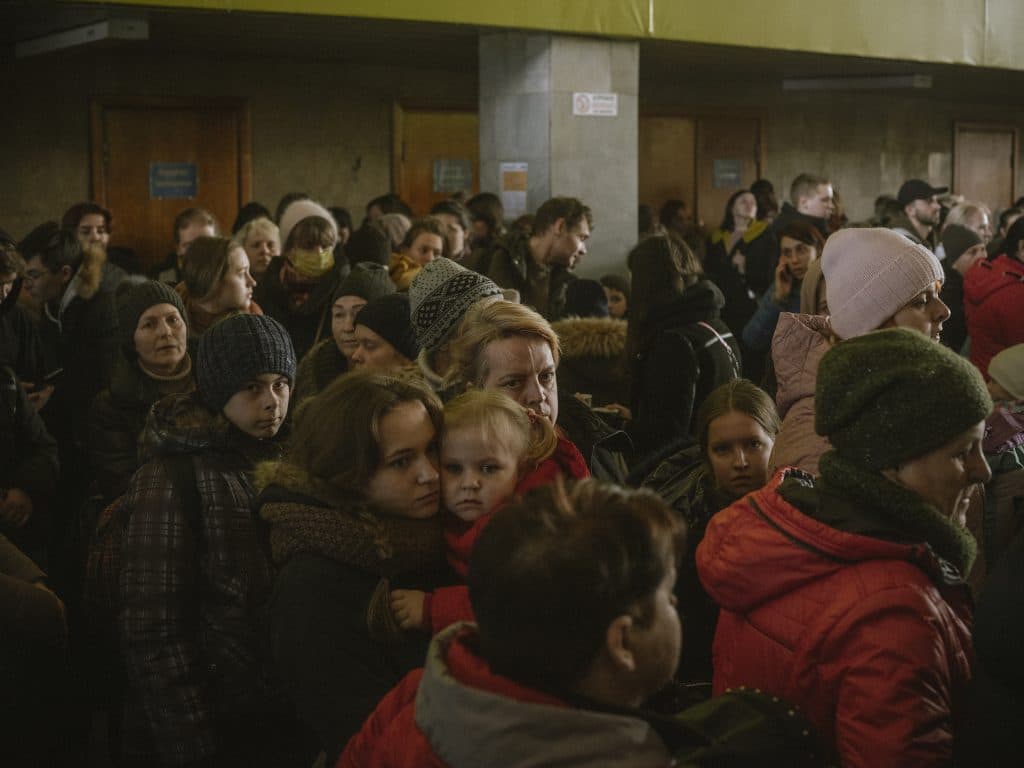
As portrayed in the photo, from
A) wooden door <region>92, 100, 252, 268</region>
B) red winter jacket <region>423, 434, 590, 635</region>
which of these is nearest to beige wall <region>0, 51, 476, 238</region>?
wooden door <region>92, 100, 252, 268</region>

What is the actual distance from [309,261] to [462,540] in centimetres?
394

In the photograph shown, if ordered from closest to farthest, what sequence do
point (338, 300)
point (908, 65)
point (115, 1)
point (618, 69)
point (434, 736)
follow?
point (434, 736) < point (338, 300) < point (115, 1) < point (618, 69) < point (908, 65)

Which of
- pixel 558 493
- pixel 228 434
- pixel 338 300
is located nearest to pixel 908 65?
pixel 338 300

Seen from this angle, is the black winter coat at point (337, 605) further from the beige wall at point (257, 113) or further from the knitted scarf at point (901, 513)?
the beige wall at point (257, 113)

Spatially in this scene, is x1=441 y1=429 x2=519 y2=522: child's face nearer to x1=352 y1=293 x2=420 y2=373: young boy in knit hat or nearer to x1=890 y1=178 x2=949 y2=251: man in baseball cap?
x1=352 y1=293 x2=420 y2=373: young boy in knit hat

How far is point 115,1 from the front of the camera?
716 centimetres

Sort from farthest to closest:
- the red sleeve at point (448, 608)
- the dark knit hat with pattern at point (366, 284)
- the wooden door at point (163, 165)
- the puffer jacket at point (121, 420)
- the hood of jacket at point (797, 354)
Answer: the wooden door at point (163, 165) → the dark knit hat with pattern at point (366, 284) → the puffer jacket at point (121, 420) → the hood of jacket at point (797, 354) → the red sleeve at point (448, 608)

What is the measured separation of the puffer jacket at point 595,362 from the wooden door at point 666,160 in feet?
29.3

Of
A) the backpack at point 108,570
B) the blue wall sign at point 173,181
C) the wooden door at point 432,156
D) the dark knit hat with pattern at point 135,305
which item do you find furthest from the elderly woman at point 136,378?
the wooden door at point 432,156

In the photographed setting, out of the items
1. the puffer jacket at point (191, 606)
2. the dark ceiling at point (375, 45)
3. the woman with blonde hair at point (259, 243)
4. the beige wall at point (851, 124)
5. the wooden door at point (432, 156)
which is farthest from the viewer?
the beige wall at point (851, 124)

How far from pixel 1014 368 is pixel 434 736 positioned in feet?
9.10

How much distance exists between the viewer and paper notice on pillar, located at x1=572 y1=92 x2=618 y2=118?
8.89 meters

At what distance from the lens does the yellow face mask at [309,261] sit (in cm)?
616

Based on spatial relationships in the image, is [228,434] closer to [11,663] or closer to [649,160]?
[11,663]
